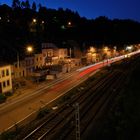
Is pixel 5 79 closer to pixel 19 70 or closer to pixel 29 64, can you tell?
pixel 19 70

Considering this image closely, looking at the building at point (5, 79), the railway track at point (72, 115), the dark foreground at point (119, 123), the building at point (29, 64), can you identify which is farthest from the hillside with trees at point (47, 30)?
the dark foreground at point (119, 123)

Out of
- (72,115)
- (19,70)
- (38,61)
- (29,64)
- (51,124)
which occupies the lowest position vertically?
(51,124)

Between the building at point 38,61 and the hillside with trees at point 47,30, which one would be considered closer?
the building at point 38,61

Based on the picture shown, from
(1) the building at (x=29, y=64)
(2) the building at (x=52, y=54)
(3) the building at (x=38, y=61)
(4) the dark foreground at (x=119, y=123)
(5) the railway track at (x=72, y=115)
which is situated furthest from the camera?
(2) the building at (x=52, y=54)

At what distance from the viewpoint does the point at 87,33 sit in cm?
13225

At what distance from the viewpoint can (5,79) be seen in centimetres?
4594

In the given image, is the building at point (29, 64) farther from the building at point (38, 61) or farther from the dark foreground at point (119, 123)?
the dark foreground at point (119, 123)

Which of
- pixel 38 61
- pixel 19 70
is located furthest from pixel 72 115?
pixel 38 61

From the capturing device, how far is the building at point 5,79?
4491 centimetres

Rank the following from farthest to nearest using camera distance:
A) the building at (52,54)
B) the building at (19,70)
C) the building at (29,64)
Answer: the building at (52,54), the building at (29,64), the building at (19,70)

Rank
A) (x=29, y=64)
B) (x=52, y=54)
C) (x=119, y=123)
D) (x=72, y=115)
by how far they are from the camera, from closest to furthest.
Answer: (x=119, y=123) < (x=72, y=115) < (x=29, y=64) < (x=52, y=54)

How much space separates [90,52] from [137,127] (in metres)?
69.8

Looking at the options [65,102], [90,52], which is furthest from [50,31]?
[65,102]

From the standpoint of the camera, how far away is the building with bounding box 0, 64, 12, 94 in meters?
44.9
